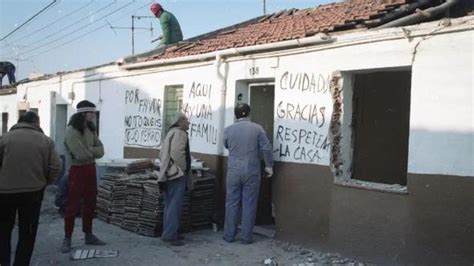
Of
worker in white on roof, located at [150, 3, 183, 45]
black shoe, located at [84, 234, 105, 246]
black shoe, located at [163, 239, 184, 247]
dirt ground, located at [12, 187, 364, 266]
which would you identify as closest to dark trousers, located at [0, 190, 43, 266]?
dirt ground, located at [12, 187, 364, 266]

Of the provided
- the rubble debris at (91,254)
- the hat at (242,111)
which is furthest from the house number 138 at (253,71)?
the rubble debris at (91,254)

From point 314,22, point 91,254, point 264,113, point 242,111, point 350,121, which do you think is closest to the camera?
point 91,254

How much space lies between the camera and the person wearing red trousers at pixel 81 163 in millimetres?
6891

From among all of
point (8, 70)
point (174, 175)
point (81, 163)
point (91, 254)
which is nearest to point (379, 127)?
point (174, 175)

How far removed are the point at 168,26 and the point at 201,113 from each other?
196 inches

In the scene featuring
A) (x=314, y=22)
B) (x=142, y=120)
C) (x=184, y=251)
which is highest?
(x=314, y=22)

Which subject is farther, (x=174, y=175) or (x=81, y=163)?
(x=174, y=175)

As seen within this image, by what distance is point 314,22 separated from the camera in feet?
28.7

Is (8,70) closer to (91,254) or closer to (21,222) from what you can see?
(91,254)

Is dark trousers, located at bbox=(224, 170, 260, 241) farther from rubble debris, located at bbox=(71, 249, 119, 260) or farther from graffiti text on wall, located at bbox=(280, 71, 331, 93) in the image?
rubble debris, located at bbox=(71, 249, 119, 260)

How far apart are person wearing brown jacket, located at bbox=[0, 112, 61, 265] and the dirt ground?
2.75ft

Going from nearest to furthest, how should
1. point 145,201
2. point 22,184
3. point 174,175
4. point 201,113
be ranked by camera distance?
point 22,184, point 174,175, point 145,201, point 201,113

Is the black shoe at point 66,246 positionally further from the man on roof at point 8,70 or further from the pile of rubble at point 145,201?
the man on roof at point 8,70

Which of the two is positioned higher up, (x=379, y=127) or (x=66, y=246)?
(x=379, y=127)
